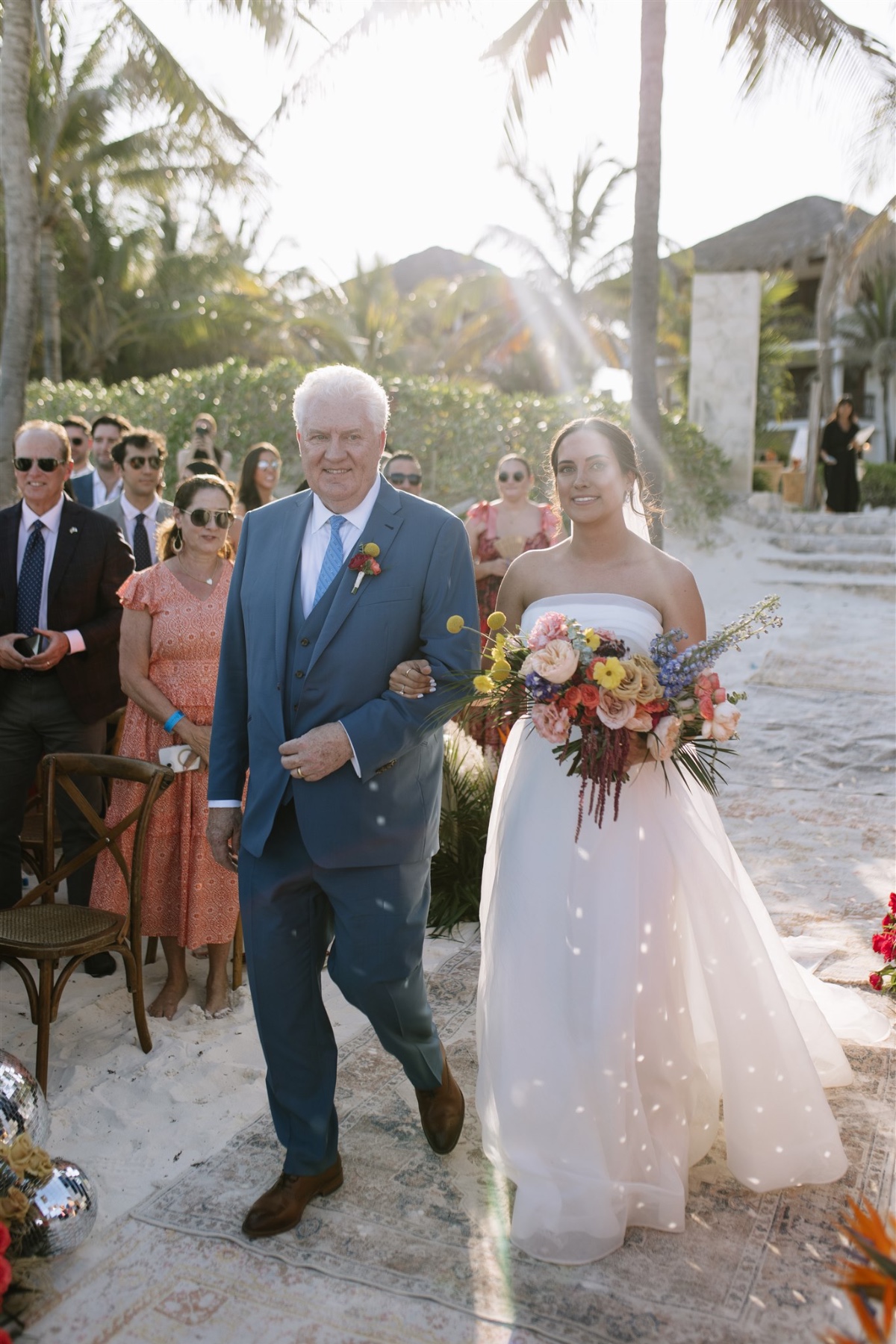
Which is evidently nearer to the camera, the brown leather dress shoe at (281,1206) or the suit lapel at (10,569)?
the brown leather dress shoe at (281,1206)

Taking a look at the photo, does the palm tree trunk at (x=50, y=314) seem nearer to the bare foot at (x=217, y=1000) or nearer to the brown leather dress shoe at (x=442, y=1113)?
the bare foot at (x=217, y=1000)

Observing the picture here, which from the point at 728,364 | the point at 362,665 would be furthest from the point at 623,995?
the point at 728,364

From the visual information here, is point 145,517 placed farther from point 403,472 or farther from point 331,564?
point 331,564

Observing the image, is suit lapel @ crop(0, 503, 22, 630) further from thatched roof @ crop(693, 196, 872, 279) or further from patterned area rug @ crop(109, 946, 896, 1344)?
thatched roof @ crop(693, 196, 872, 279)

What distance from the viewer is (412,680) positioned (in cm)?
331

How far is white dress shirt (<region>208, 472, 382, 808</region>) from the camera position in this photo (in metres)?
3.45

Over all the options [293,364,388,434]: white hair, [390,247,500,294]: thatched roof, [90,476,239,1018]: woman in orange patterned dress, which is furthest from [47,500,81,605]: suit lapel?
[390,247,500,294]: thatched roof

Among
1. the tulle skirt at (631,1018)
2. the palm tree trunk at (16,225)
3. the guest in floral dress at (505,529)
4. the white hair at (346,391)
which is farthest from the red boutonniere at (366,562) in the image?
the palm tree trunk at (16,225)

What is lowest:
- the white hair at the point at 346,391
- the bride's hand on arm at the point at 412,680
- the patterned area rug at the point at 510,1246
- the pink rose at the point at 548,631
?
the patterned area rug at the point at 510,1246

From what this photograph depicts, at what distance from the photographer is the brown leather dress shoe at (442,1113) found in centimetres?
377

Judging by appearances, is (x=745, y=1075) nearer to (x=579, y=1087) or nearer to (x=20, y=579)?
(x=579, y=1087)

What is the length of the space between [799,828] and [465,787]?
2412mm

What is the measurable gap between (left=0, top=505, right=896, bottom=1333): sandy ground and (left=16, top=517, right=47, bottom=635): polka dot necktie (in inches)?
66.3

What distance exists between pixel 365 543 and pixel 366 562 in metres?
0.08
